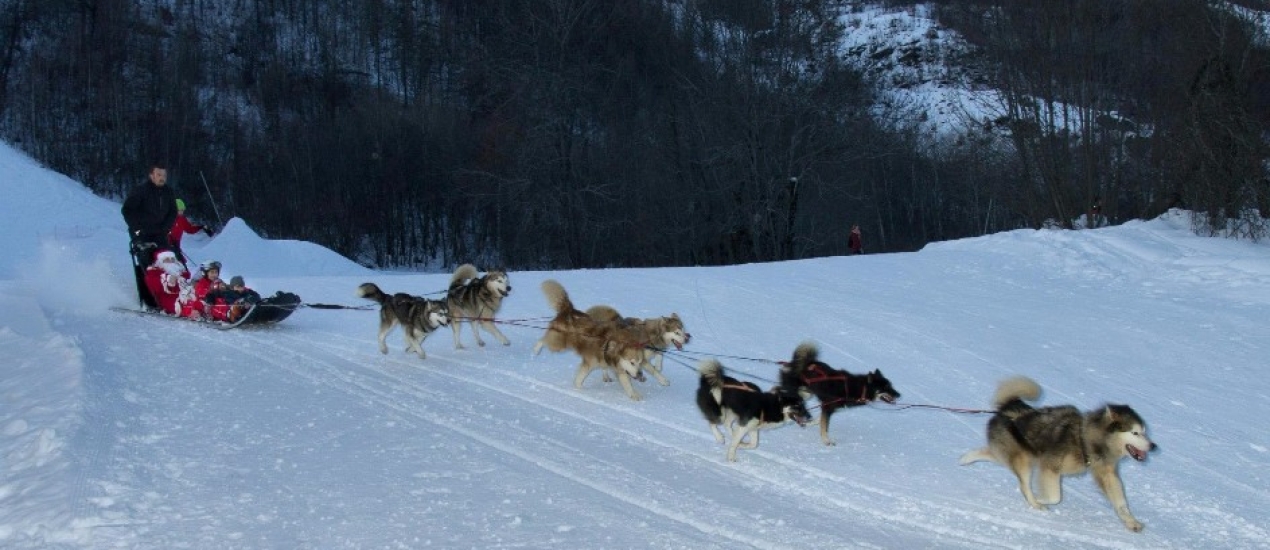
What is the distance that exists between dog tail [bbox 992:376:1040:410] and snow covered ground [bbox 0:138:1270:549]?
0.55 meters

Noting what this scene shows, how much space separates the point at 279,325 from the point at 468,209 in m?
30.7

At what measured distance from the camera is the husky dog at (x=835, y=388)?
6180mm

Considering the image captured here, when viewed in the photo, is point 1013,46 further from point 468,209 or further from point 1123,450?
→ point 468,209

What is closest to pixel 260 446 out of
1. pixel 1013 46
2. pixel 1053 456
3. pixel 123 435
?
pixel 123 435

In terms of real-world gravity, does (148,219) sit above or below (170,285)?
above

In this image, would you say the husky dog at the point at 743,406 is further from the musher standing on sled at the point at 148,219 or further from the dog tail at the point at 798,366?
the musher standing on sled at the point at 148,219

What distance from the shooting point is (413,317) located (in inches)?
364

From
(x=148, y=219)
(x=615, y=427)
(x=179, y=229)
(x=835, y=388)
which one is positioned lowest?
(x=615, y=427)

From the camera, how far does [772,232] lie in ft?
105

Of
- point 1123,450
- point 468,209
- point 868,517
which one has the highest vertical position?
point 468,209

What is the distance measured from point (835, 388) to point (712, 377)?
0.81 metres

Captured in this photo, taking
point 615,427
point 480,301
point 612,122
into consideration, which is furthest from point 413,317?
point 612,122

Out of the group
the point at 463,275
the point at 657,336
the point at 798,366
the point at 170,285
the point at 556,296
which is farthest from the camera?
the point at 170,285

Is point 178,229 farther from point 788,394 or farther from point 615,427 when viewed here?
point 788,394
